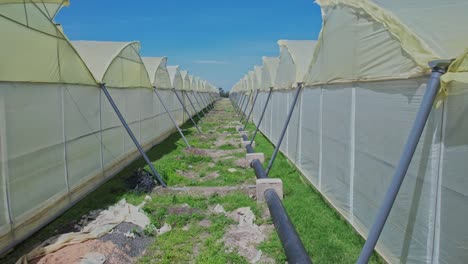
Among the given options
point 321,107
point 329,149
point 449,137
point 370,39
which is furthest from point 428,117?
point 321,107

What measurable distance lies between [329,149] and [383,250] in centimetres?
236

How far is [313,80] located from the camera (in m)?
7.21

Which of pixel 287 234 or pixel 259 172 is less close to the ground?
pixel 259 172

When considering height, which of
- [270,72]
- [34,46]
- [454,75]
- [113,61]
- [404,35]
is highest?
[270,72]

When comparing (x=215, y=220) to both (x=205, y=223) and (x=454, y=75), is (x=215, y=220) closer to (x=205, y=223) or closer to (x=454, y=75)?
(x=205, y=223)

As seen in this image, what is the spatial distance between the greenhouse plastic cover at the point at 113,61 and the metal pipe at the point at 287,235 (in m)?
4.92

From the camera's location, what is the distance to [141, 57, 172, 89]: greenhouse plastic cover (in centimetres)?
1439

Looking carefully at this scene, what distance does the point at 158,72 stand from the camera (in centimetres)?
1479

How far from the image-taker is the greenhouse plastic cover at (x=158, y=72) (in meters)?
14.4

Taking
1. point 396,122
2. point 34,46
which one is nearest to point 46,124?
point 34,46

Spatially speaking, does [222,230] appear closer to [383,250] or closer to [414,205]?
[383,250]

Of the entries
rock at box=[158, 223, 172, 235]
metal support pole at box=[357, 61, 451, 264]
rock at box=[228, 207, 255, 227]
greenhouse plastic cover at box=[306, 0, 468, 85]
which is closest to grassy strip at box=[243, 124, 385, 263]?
rock at box=[228, 207, 255, 227]

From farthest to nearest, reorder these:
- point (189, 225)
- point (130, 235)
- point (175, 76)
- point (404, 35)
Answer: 1. point (175, 76)
2. point (189, 225)
3. point (130, 235)
4. point (404, 35)

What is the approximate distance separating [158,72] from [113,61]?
597 cm
